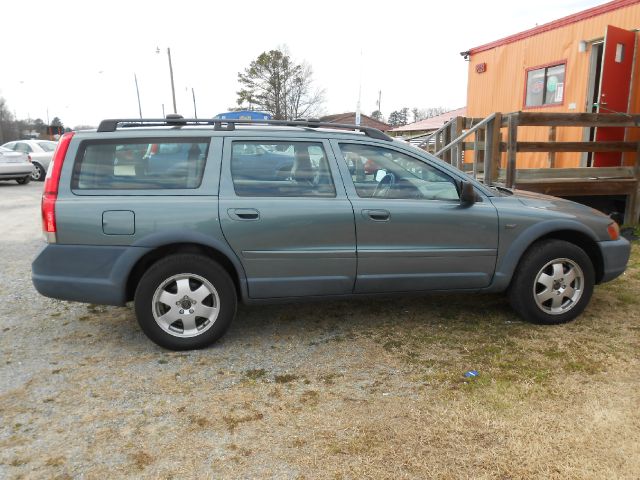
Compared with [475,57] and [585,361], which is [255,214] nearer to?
[585,361]

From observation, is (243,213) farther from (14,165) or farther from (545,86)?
(14,165)

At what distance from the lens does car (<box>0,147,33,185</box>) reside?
16.0 metres

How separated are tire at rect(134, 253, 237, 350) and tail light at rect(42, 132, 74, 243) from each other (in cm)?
68

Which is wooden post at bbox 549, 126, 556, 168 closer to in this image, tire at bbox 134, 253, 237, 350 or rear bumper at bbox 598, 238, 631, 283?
rear bumper at bbox 598, 238, 631, 283

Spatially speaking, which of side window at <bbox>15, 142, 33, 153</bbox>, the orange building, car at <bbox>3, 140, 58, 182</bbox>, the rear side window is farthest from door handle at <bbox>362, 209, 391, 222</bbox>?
side window at <bbox>15, 142, 33, 153</bbox>

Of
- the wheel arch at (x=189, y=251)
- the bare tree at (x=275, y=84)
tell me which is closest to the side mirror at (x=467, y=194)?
the wheel arch at (x=189, y=251)

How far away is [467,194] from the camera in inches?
150

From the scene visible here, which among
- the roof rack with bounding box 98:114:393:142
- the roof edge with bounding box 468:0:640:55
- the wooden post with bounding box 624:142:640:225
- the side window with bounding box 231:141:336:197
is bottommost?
the wooden post with bounding box 624:142:640:225

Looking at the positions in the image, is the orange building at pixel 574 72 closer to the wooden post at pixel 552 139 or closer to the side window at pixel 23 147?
the wooden post at pixel 552 139

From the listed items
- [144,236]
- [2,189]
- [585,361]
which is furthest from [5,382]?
[2,189]

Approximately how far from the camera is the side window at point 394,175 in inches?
151

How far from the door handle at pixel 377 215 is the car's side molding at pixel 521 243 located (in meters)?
0.92

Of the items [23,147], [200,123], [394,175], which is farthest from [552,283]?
[23,147]

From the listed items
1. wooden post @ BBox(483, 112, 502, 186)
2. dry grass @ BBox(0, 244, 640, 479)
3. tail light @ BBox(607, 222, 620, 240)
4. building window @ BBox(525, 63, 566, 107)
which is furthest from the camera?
building window @ BBox(525, 63, 566, 107)
